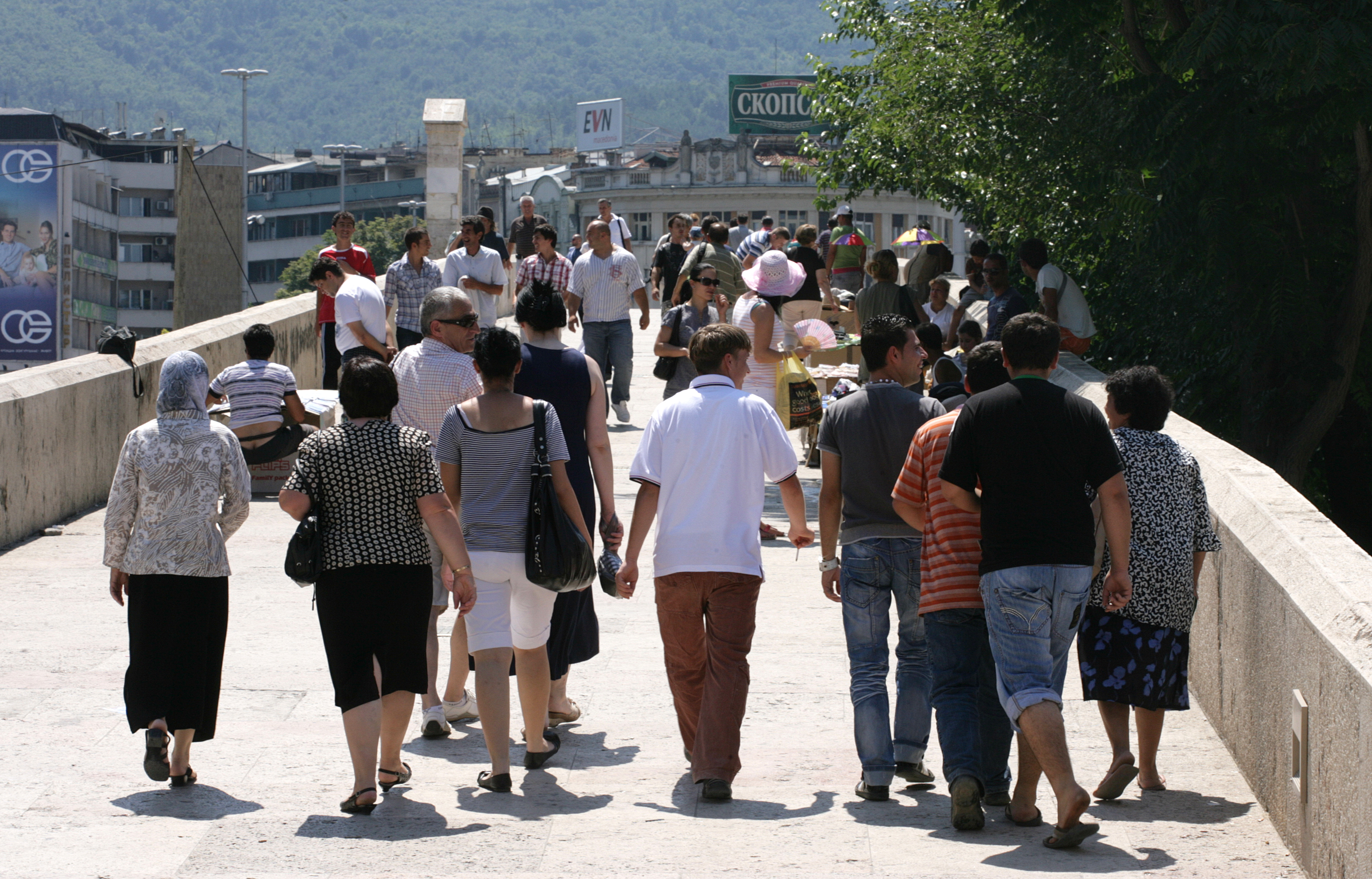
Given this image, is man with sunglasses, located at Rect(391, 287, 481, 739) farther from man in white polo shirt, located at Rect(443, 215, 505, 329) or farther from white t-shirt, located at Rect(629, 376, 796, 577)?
man in white polo shirt, located at Rect(443, 215, 505, 329)

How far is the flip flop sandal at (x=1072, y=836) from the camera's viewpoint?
5039 millimetres

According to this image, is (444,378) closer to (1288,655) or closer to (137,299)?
(1288,655)

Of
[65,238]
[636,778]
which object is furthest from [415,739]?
[65,238]

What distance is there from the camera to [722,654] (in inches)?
229

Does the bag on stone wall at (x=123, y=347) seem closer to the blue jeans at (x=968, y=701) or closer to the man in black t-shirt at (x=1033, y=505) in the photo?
the blue jeans at (x=968, y=701)

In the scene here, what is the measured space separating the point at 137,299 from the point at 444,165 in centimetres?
Result: 13356

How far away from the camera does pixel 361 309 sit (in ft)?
37.1

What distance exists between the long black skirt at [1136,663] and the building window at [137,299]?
152314 mm

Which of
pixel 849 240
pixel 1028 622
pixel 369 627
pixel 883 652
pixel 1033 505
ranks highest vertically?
pixel 849 240

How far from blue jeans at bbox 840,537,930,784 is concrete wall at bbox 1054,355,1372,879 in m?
1.19

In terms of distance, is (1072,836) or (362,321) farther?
(362,321)

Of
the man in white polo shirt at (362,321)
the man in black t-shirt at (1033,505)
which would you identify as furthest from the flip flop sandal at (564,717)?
the man in white polo shirt at (362,321)

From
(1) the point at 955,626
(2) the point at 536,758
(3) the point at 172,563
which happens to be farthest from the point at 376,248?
(1) the point at 955,626

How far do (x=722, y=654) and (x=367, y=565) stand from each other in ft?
4.26
